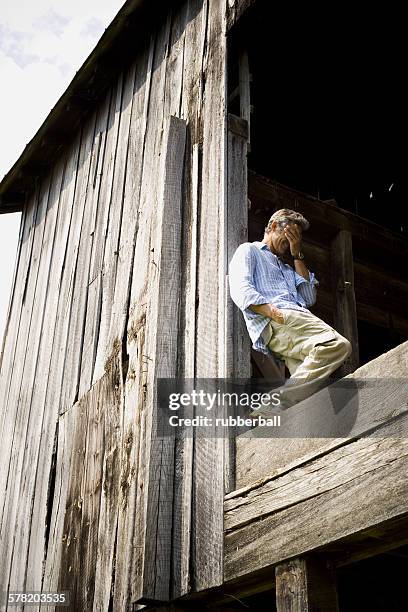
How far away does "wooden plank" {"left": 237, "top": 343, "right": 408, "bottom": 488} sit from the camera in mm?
3748

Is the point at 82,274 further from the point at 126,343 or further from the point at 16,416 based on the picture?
the point at 126,343

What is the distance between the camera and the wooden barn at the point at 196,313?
4.01 metres

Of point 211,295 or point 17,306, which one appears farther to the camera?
point 17,306

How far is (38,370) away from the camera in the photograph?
24.7 feet

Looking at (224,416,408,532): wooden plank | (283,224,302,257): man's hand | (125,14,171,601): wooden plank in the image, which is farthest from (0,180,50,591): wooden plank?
(283,224,302,257): man's hand

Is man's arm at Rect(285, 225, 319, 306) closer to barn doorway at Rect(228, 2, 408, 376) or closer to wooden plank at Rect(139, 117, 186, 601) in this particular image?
wooden plank at Rect(139, 117, 186, 601)

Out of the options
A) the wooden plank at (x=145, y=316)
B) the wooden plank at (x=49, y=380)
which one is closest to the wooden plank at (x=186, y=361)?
the wooden plank at (x=145, y=316)

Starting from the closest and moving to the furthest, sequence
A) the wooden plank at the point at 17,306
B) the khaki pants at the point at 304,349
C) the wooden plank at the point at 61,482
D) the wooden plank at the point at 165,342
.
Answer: the khaki pants at the point at 304,349 → the wooden plank at the point at 165,342 → the wooden plank at the point at 61,482 → the wooden plank at the point at 17,306

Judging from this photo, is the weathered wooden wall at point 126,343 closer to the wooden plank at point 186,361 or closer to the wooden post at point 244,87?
the wooden plank at point 186,361

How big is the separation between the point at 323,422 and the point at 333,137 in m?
4.67

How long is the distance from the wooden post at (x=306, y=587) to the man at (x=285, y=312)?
0.90 meters

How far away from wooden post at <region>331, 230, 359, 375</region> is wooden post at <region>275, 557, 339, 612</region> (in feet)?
8.98

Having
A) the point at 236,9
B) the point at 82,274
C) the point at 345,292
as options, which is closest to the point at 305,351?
the point at 345,292

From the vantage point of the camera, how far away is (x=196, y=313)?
5.33 meters
